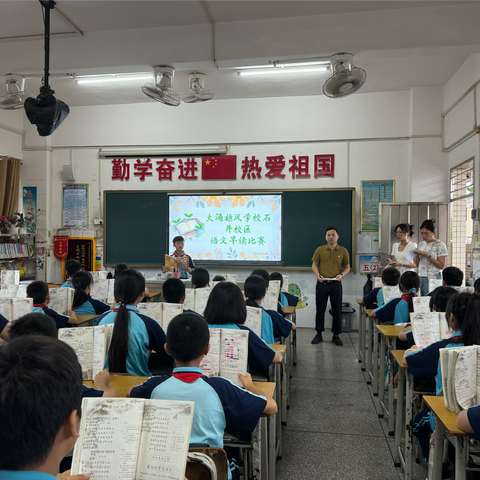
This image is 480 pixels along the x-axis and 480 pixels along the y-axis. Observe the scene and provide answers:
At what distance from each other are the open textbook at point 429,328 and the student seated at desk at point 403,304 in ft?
2.88

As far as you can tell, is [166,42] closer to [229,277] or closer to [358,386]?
[229,277]

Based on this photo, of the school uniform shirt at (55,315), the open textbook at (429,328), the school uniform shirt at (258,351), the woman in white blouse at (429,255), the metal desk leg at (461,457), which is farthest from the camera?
the woman in white blouse at (429,255)

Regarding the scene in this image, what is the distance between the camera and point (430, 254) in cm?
422

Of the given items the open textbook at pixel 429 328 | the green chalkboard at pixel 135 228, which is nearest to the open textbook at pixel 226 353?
the open textbook at pixel 429 328

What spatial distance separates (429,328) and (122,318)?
1.65 metres

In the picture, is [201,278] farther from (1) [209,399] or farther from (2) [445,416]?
(2) [445,416]

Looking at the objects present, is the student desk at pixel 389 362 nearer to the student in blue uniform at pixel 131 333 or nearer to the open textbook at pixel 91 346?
the student in blue uniform at pixel 131 333

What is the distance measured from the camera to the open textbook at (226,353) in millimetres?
1676

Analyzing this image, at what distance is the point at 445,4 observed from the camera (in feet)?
10.7

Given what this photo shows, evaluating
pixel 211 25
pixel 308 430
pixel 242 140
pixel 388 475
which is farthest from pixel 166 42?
pixel 388 475

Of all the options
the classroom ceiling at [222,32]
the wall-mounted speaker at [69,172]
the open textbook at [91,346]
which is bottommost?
the open textbook at [91,346]

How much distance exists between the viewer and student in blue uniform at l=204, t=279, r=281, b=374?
2.02 m

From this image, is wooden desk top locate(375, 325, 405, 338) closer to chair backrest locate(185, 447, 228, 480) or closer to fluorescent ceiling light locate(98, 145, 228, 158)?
chair backrest locate(185, 447, 228, 480)

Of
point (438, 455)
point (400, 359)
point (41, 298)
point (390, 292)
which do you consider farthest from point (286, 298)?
point (438, 455)
